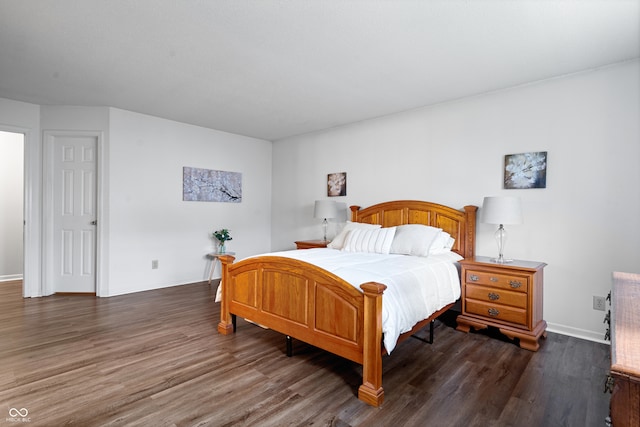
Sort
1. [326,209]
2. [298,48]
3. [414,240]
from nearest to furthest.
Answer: [298,48], [414,240], [326,209]

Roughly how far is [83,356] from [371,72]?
11.1 ft

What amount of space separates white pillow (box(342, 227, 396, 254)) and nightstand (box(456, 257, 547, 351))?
799 millimetres

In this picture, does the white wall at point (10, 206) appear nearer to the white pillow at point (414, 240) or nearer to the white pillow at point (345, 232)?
the white pillow at point (345, 232)

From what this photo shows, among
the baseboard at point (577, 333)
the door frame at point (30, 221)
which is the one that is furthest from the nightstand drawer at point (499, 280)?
the door frame at point (30, 221)

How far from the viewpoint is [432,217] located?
3.79 meters

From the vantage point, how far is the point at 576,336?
9.56 ft

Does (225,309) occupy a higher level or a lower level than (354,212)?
lower

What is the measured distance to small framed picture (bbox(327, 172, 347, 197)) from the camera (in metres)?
4.82

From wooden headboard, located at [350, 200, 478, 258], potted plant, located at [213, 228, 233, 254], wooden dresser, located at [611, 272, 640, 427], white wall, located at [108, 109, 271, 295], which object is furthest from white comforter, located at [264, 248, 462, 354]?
white wall, located at [108, 109, 271, 295]

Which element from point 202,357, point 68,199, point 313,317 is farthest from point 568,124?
point 68,199

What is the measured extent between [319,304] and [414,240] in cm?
151

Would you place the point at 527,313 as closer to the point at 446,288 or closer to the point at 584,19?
the point at 446,288

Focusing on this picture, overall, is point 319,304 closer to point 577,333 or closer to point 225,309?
point 225,309

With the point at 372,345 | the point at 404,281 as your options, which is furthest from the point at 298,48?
the point at 372,345
